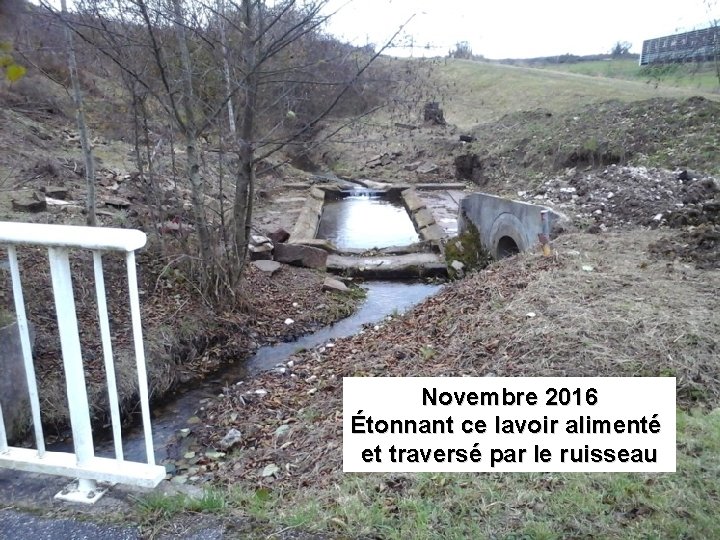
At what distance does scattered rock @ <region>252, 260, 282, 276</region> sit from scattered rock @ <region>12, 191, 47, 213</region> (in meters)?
3.07

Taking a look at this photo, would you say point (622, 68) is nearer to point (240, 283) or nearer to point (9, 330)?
point (240, 283)

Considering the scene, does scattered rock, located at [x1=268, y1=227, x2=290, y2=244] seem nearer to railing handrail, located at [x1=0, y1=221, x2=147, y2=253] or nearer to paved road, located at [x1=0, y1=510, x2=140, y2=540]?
railing handrail, located at [x1=0, y1=221, x2=147, y2=253]

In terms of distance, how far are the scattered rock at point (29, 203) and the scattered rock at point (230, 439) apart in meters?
5.30

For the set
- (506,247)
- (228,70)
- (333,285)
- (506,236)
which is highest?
(228,70)

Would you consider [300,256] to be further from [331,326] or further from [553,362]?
[553,362]

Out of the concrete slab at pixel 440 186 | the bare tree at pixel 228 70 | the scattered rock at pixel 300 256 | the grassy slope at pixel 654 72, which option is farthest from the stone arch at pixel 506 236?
the concrete slab at pixel 440 186

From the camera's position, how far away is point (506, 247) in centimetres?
941

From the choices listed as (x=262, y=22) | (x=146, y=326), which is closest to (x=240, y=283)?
(x=146, y=326)

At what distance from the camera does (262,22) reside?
6133mm

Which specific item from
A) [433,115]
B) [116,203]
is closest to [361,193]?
[433,115]

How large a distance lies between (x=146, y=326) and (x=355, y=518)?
15.0ft

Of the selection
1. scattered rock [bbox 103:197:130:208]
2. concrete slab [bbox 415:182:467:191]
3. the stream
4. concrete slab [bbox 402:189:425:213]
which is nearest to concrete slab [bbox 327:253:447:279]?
the stream

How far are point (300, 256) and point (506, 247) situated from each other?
3.44 metres

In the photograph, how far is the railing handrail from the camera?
1.90m
